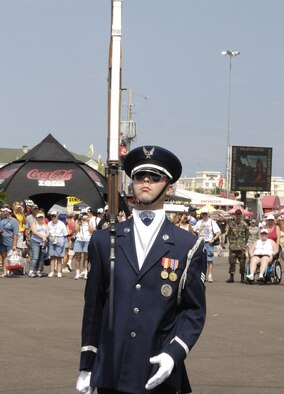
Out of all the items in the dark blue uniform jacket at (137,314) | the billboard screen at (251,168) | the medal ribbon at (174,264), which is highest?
the billboard screen at (251,168)

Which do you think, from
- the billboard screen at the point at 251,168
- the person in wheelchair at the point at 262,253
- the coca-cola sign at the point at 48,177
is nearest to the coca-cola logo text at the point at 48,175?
the coca-cola sign at the point at 48,177

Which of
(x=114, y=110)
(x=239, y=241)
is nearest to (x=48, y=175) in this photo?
(x=239, y=241)

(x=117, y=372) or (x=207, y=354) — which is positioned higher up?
(x=117, y=372)

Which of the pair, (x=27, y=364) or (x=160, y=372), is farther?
(x=27, y=364)

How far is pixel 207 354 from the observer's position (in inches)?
Answer: 443

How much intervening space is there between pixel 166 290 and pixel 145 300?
0.11m

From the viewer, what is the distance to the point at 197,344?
1205cm

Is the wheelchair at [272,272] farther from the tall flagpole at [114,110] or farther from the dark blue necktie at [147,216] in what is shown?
the tall flagpole at [114,110]

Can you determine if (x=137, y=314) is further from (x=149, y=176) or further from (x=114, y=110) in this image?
(x=114, y=110)

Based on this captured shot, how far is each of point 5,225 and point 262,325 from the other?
10.5 m

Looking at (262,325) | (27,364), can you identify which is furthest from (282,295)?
(27,364)

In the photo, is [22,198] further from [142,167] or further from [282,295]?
[142,167]

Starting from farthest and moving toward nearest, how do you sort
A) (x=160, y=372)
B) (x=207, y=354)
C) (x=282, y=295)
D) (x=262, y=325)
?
(x=282, y=295)
(x=262, y=325)
(x=207, y=354)
(x=160, y=372)

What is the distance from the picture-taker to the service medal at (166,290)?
4906 millimetres
